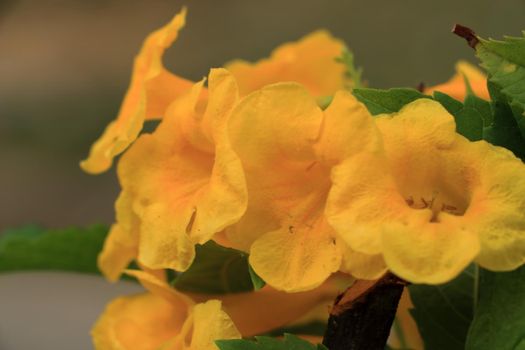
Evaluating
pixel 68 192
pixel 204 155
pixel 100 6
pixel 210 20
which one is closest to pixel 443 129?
pixel 204 155

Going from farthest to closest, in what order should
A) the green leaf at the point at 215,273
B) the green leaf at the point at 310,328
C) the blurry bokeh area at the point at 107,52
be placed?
the blurry bokeh area at the point at 107,52 → the green leaf at the point at 310,328 → the green leaf at the point at 215,273

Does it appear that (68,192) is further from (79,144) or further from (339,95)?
(339,95)

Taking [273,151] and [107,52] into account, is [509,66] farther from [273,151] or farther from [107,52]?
[107,52]

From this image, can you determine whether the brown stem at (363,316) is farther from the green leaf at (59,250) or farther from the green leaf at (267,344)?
the green leaf at (59,250)

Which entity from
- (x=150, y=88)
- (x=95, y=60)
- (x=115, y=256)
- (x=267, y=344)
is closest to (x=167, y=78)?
(x=150, y=88)

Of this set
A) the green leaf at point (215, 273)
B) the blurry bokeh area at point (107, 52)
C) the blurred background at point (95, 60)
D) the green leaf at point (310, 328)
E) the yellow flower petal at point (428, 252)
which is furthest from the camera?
the blurry bokeh area at point (107, 52)

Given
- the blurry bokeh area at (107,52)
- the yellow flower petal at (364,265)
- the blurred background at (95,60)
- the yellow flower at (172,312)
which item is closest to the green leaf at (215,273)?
the yellow flower at (172,312)

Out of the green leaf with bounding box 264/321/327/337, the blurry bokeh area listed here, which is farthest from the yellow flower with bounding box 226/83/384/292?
the blurry bokeh area

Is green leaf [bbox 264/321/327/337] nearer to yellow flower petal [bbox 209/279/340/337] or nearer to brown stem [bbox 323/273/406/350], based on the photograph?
yellow flower petal [bbox 209/279/340/337]
